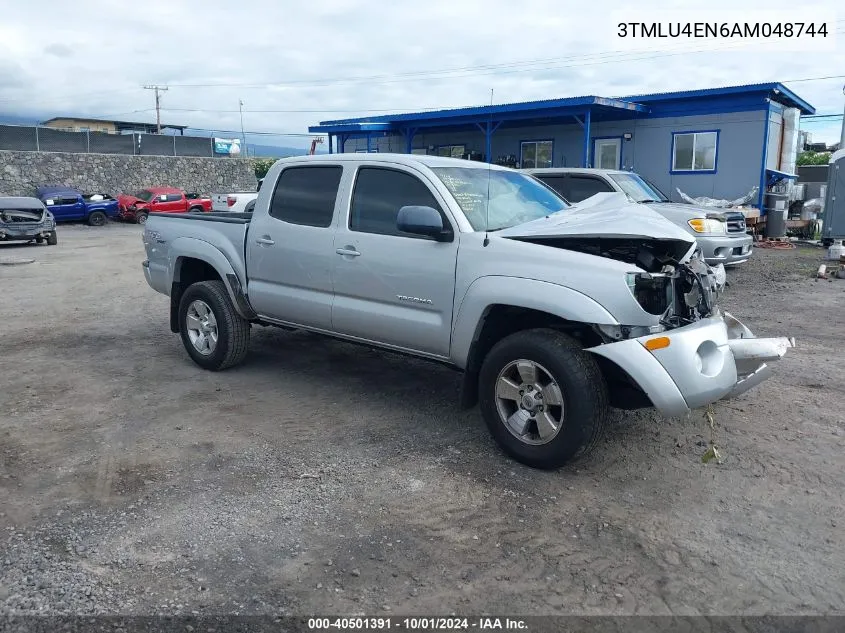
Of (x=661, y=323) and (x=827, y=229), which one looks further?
(x=827, y=229)

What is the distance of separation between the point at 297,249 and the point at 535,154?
1899 centimetres

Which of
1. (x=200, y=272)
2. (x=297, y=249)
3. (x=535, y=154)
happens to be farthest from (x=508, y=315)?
(x=535, y=154)

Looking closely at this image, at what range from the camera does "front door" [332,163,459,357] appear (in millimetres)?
4848

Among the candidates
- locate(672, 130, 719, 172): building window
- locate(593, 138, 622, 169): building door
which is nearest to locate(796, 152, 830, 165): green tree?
locate(593, 138, 622, 169): building door

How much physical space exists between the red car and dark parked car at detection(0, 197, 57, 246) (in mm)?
9227

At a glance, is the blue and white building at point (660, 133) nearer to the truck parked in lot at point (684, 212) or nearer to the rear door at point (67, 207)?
the truck parked in lot at point (684, 212)

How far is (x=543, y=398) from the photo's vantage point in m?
4.31

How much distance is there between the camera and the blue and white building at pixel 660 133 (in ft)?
62.1

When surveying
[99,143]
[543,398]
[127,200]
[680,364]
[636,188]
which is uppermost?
[99,143]

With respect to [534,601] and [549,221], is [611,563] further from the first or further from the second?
[549,221]

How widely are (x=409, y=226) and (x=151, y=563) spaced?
2.45m

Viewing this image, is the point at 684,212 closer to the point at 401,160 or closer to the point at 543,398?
the point at 401,160

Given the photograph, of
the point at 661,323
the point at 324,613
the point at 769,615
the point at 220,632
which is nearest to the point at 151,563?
the point at 220,632

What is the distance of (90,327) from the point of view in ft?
28.5
